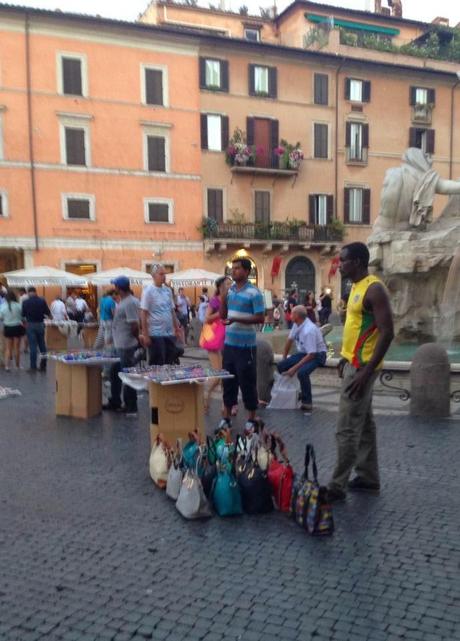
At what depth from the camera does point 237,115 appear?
3388 centimetres

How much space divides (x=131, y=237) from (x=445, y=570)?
29129mm

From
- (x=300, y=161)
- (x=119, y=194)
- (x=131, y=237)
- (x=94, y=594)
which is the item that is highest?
(x=300, y=161)

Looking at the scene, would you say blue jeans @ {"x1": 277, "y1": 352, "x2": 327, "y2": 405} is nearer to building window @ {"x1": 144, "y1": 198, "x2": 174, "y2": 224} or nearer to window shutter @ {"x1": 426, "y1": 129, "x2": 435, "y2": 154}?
building window @ {"x1": 144, "y1": 198, "x2": 174, "y2": 224}

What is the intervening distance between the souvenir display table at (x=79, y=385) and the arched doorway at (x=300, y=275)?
27.9 metres

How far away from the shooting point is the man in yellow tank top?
14.0ft

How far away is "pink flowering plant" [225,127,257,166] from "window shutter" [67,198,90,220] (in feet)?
26.5

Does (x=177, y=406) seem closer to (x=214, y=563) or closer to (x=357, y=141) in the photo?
(x=214, y=563)

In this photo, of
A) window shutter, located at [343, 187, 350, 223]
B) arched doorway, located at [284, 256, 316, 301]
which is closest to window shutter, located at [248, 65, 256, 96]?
window shutter, located at [343, 187, 350, 223]

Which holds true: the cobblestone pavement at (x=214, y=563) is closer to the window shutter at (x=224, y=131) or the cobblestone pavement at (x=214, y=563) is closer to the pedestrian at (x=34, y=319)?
the pedestrian at (x=34, y=319)

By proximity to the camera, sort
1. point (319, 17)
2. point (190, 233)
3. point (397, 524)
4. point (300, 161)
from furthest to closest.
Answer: point (319, 17) → point (300, 161) → point (190, 233) → point (397, 524)

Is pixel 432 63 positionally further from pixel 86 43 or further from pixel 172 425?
pixel 172 425

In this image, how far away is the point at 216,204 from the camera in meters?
33.7

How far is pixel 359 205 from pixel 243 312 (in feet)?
105

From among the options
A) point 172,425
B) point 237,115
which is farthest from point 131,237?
point 172,425
